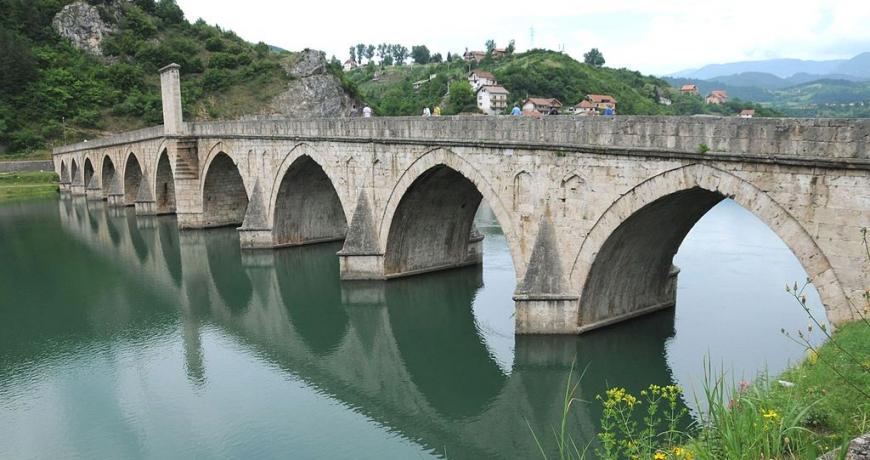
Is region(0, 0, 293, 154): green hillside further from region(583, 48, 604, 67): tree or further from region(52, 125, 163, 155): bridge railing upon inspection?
region(583, 48, 604, 67): tree

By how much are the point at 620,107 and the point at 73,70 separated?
57.0 meters

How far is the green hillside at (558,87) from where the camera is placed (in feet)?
260

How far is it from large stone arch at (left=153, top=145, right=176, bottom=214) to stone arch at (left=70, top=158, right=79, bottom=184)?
17671 millimetres

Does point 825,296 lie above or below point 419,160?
below

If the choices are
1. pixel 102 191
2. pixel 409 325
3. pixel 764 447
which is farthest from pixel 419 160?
pixel 102 191

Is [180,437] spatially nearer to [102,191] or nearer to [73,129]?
[102,191]

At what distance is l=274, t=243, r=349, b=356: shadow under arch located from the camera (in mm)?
17469

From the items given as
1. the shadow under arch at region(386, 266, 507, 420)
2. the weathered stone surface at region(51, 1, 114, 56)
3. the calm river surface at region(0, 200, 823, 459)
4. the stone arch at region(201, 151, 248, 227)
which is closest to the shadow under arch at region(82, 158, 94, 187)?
the stone arch at region(201, 151, 248, 227)

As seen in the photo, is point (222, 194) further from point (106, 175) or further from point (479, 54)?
point (479, 54)

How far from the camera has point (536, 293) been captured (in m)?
14.1

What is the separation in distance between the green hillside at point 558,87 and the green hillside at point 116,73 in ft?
→ 54.7

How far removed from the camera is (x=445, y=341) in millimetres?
16375

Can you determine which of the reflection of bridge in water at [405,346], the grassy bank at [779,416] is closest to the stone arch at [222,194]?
the reflection of bridge in water at [405,346]

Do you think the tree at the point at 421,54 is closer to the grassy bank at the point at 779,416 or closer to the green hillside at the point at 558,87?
the green hillside at the point at 558,87
